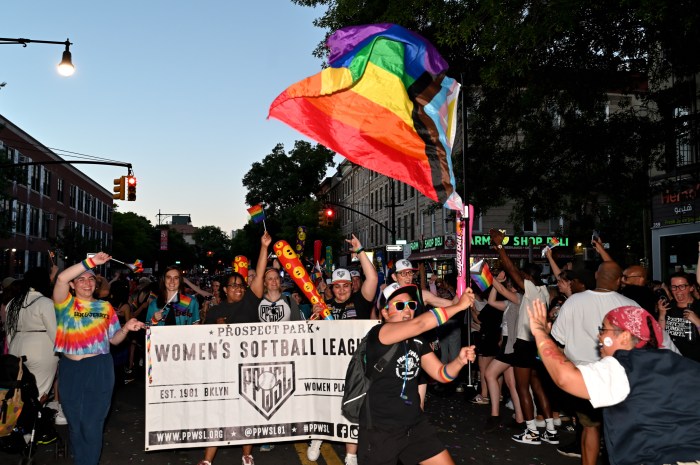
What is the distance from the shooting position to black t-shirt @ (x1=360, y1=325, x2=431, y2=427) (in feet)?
14.3

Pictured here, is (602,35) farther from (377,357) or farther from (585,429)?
(377,357)

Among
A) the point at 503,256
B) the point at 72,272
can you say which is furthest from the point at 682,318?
the point at 72,272

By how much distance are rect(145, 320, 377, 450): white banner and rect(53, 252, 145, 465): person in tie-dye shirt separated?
2.62ft

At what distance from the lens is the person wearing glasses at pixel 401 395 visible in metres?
4.30

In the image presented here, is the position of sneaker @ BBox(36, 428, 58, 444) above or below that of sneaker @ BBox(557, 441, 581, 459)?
above

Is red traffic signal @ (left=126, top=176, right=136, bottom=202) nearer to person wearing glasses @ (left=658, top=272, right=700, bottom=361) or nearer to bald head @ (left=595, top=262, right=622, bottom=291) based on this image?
person wearing glasses @ (left=658, top=272, right=700, bottom=361)

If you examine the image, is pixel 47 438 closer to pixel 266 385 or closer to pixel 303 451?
pixel 266 385

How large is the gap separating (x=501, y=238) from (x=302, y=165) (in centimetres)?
6601

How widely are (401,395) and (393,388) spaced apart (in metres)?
0.08

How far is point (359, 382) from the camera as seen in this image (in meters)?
4.48

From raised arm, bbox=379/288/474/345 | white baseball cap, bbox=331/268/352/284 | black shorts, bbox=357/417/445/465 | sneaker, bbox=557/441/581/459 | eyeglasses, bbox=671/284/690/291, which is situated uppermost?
white baseball cap, bbox=331/268/352/284

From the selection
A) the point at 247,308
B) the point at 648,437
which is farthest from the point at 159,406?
the point at 648,437

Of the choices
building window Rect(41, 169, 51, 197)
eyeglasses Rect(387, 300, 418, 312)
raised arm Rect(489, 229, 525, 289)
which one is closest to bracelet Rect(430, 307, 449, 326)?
eyeglasses Rect(387, 300, 418, 312)

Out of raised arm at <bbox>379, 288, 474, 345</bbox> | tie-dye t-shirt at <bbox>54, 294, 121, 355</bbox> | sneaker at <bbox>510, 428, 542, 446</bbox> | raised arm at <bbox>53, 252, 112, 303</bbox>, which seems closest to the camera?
raised arm at <bbox>379, 288, 474, 345</bbox>
